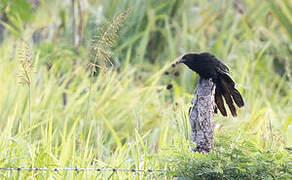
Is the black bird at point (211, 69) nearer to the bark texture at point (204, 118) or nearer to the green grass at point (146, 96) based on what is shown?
the bark texture at point (204, 118)

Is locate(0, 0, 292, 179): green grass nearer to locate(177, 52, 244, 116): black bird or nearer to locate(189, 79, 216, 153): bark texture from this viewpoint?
locate(189, 79, 216, 153): bark texture

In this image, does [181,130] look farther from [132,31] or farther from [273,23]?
[273,23]

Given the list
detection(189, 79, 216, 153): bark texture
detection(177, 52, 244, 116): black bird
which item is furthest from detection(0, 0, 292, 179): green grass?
detection(177, 52, 244, 116): black bird

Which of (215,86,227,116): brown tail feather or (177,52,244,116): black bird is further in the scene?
(215,86,227,116): brown tail feather

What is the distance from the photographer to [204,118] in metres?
2.63

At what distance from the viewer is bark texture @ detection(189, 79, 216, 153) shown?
2.63 metres

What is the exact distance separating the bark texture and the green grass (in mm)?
66

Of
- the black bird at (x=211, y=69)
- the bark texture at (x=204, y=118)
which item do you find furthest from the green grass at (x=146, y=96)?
the black bird at (x=211, y=69)

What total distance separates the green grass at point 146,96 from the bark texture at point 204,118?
0.22 ft

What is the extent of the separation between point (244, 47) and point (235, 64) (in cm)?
37

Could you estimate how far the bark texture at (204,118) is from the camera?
263cm

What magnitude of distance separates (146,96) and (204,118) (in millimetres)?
1830

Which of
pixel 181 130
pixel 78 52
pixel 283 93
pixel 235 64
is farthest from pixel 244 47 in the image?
pixel 181 130

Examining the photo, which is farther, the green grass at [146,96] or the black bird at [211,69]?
the green grass at [146,96]
